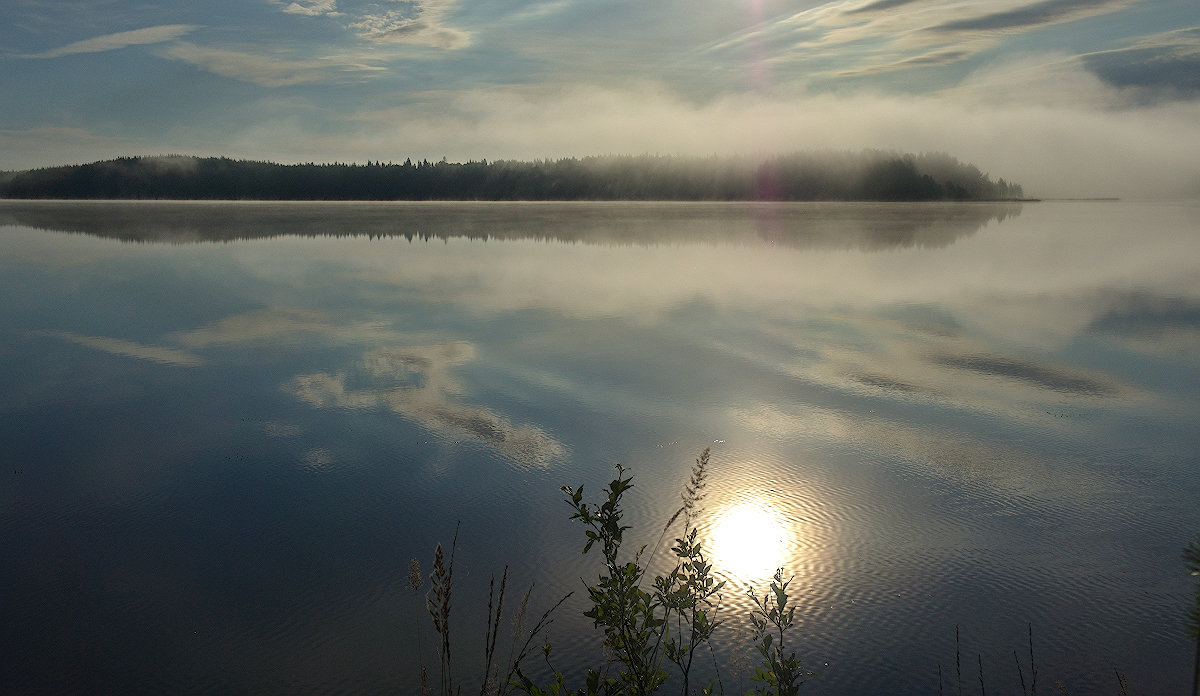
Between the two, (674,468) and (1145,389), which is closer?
(674,468)

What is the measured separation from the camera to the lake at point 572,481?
23.0 ft

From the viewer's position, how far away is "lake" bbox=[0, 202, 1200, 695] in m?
7.02

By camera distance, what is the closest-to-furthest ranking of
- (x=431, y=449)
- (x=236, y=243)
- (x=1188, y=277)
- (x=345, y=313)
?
1. (x=431, y=449)
2. (x=345, y=313)
3. (x=1188, y=277)
4. (x=236, y=243)

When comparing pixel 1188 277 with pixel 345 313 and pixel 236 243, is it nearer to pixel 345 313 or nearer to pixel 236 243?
pixel 345 313

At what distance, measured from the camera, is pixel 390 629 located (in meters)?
7.25

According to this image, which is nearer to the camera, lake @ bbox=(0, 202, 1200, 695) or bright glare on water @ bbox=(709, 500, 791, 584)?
lake @ bbox=(0, 202, 1200, 695)

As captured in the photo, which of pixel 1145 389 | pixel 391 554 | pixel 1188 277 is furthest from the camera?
pixel 1188 277

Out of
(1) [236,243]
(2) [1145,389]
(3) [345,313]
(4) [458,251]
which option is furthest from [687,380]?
(1) [236,243]

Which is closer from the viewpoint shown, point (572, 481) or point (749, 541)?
point (749, 541)

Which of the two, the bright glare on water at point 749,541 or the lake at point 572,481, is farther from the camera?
the bright glare on water at point 749,541

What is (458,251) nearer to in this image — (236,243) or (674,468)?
(236,243)

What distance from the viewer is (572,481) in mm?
10461

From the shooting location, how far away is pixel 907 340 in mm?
20000

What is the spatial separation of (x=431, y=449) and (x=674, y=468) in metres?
3.44
